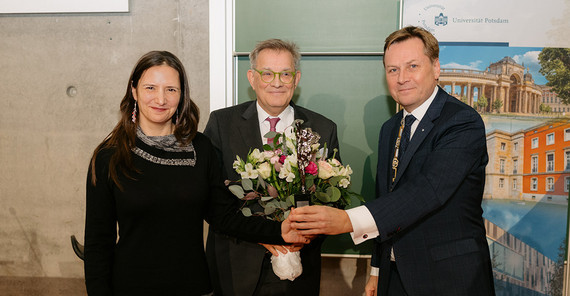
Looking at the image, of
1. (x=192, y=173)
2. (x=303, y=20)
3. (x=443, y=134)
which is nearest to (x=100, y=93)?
(x=303, y=20)

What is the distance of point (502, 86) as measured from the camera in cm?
326

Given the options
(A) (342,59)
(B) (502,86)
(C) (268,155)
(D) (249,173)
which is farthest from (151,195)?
(B) (502,86)

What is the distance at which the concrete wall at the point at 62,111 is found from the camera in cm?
363

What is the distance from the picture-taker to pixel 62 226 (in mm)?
3859

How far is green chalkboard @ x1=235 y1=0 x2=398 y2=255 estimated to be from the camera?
3.34m

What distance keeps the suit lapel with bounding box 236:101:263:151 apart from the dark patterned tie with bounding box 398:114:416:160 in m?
0.79

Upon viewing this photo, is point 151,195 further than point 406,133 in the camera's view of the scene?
No

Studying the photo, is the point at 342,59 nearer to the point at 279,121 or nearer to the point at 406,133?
the point at 279,121

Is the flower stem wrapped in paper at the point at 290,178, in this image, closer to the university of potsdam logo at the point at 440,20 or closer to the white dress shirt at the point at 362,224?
the white dress shirt at the point at 362,224

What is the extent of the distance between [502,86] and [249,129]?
2137 millimetres

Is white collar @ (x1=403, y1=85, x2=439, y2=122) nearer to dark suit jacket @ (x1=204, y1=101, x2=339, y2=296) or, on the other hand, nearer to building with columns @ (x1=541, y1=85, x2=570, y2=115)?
dark suit jacket @ (x1=204, y1=101, x2=339, y2=296)

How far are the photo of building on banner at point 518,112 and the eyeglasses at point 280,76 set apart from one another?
1.36 meters

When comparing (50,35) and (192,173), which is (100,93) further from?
(192,173)

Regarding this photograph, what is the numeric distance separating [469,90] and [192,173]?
7.90 feet
